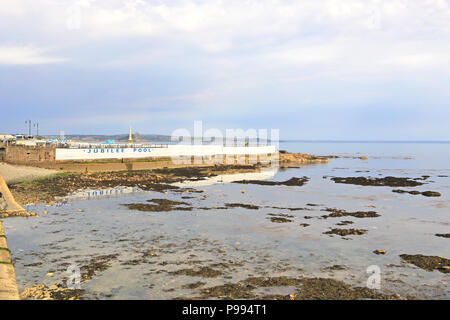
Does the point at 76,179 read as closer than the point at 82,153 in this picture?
Yes

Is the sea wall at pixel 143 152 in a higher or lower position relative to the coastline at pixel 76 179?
higher

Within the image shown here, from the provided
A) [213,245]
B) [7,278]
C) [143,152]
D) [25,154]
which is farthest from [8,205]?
[143,152]

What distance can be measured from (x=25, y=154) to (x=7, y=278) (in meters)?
41.7

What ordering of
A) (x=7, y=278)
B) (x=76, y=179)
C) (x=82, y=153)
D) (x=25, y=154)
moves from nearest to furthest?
(x=7, y=278)
(x=76, y=179)
(x=25, y=154)
(x=82, y=153)

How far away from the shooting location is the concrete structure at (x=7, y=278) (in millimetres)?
11477

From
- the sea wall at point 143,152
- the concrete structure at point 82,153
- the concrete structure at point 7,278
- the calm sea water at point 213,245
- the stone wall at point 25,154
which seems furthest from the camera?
the sea wall at point 143,152

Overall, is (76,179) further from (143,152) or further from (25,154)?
(143,152)

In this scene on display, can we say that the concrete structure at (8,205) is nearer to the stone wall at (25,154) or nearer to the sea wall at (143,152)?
the stone wall at (25,154)

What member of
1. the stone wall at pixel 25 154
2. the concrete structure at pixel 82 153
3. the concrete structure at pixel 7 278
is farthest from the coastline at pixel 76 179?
the concrete structure at pixel 7 278

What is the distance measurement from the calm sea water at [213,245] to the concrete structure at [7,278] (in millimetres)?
415

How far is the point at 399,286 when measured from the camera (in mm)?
13703

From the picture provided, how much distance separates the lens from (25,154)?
49562 millimetres

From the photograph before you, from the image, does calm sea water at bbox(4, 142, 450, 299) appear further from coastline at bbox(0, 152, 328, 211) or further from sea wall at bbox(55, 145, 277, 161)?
sea wall at bbox(55, 145, 277, 161)

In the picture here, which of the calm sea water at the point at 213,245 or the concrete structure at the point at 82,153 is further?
the concrete structure at the point at 82,153
